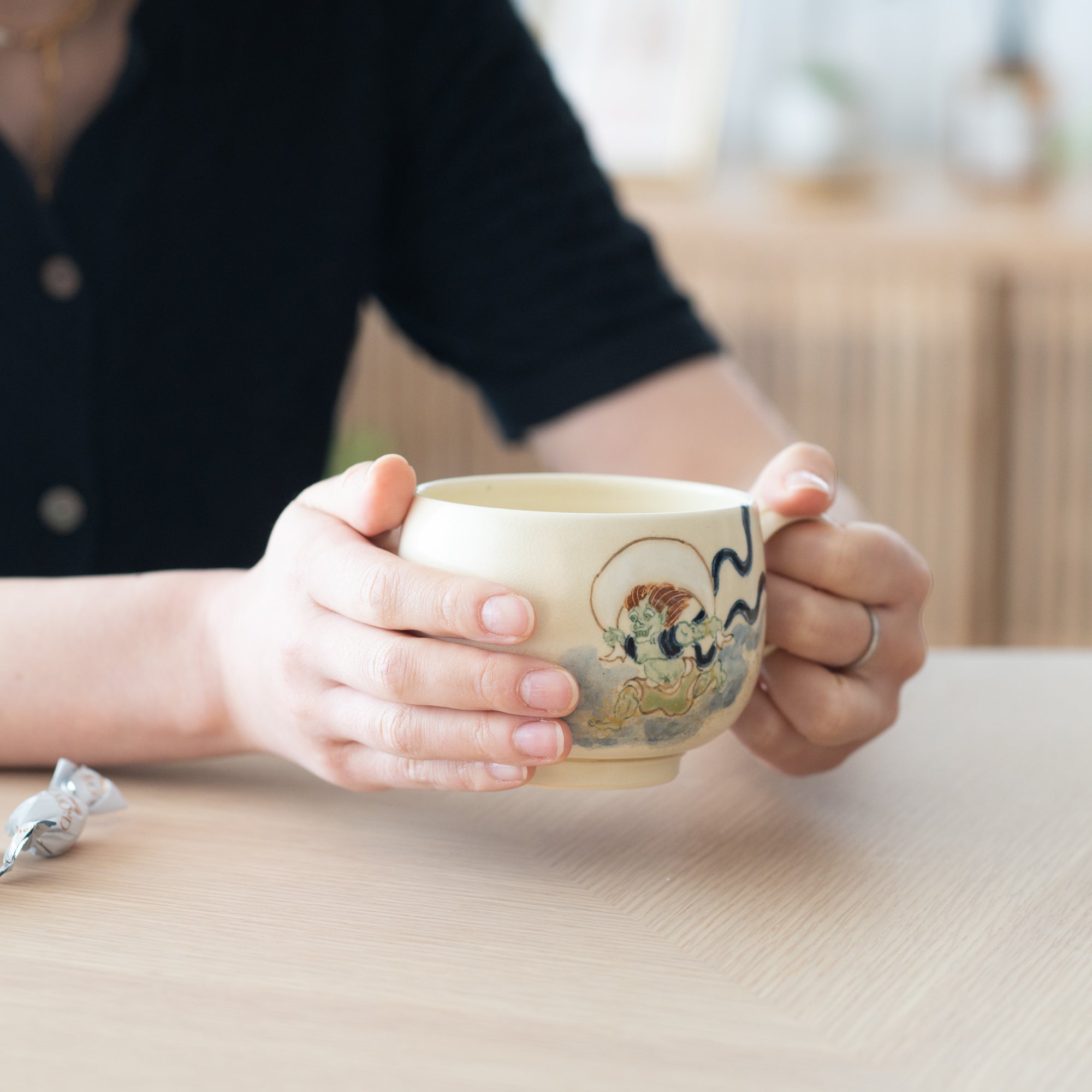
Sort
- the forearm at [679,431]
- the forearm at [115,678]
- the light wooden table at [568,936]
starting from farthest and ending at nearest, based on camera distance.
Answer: the forearm at [679,431] < the forearm at [115,678] < the light wooden table at [568,936]

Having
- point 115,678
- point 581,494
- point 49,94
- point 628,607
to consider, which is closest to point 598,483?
point 581,494

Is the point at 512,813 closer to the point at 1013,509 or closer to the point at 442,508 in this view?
the point at 442,508

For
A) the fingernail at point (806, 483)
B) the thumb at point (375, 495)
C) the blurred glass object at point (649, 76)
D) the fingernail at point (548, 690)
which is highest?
the blurred glass object at point (649, 76)

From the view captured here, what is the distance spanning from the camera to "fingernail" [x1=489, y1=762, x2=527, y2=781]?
1.46 ft

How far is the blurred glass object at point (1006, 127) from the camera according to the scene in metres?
2.09

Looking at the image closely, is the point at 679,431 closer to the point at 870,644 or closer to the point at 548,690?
the point at 870,644

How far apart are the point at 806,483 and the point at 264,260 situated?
56 centimetres

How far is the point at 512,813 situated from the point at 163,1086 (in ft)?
0.74

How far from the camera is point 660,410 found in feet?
2.77

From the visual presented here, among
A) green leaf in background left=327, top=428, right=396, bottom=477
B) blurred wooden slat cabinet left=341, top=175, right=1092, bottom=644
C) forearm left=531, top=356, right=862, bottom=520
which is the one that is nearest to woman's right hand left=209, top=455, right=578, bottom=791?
forearm left=531, top=356, right=862, bottom=520

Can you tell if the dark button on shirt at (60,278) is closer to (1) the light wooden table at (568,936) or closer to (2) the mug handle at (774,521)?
(1) the light wooden table at (568,936)

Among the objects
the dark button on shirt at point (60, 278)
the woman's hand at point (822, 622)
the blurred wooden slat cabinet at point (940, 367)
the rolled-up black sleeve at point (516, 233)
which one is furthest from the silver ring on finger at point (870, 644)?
the blurred wooden slat cabinet at point (940, 367)

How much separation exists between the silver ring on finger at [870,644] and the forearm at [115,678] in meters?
0.26

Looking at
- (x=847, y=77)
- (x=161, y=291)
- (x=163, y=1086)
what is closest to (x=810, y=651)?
(x=163, y=1086)
